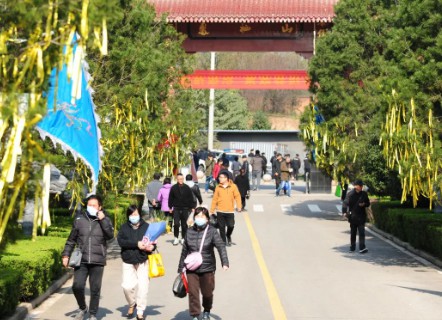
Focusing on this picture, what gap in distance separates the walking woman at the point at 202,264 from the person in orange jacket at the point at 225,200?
27.1 ft

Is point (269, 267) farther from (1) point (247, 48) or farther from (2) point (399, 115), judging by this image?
(1) point (247, 48)

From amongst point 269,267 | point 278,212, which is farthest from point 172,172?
point 269,267

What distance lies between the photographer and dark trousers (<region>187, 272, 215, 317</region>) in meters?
13.3

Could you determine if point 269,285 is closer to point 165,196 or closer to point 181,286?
point 181,286

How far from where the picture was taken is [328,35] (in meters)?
32.4

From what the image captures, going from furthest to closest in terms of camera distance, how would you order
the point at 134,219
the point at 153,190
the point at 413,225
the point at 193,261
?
1. the point at 153,190
2. the point at 413,225
3. the point at 134,219
4. the point at 193,261

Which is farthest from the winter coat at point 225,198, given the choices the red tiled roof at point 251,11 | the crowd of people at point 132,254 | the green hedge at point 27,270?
the red tiled roof at point 251,11

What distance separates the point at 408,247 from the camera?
23953 mm

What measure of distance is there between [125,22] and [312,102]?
9.75 m

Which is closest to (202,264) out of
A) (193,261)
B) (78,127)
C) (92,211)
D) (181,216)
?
(193,261)

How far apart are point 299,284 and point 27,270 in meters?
4.85

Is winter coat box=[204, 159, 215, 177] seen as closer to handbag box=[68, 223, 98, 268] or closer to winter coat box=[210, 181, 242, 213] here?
winter coat box=[210, 181, 242, 213]

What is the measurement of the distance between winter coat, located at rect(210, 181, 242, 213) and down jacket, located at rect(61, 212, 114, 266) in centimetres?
826

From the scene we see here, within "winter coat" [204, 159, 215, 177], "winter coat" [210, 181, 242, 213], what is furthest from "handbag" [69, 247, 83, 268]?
"winter coat" [204, 159, 215, 177]
